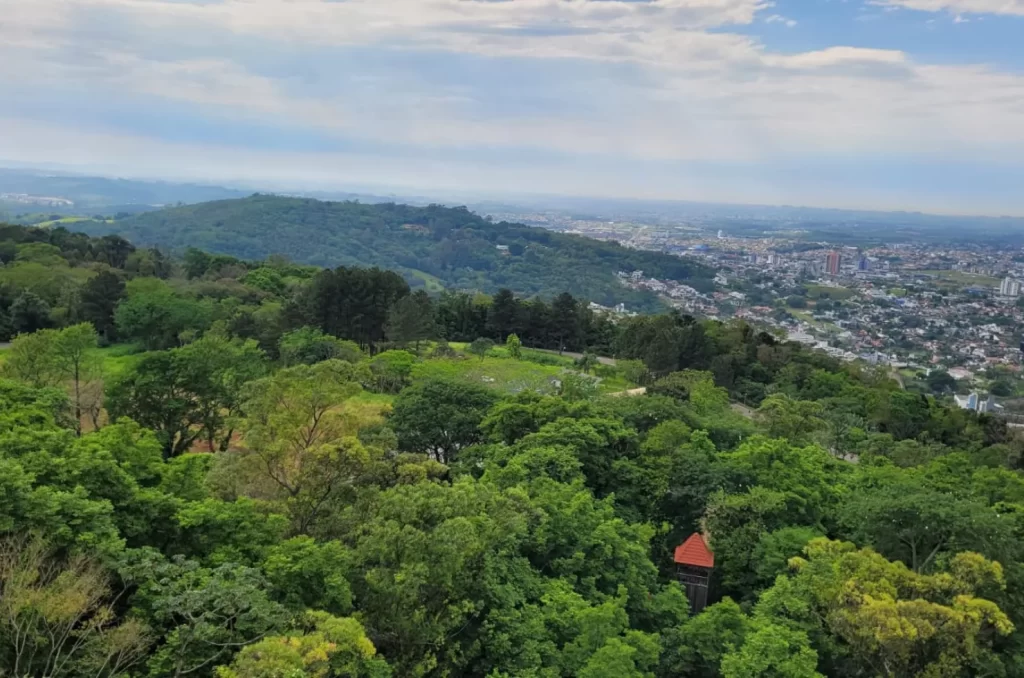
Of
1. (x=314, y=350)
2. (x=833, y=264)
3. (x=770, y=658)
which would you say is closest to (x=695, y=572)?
(x=770, y=658)

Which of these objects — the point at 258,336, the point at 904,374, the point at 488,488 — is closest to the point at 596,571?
the point at 488,488

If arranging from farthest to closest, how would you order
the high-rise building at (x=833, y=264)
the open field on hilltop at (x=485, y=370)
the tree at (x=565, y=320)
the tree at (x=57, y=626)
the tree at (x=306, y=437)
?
the high-rise building at (x=833, y=264)
the tree at (x=565, y=320)
the open field on hilltop at (x=485, y=370)
the tree at (x=306, y=437)
the tree at (x=57, y=626)

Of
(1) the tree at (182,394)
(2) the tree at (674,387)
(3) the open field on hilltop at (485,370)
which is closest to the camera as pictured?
(1) the tree at (182,394)

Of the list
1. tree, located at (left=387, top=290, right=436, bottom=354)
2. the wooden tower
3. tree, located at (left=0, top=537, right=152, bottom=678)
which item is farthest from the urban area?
tree, located at (left=0, top=537, right=152, bottom=678)

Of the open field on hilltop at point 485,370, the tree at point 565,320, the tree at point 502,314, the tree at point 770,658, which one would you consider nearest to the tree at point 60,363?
the open field on hilltop at point 485,370

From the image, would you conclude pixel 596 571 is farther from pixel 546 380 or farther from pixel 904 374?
pixel 904 374

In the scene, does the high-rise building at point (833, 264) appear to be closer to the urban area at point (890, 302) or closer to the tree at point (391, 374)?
the urban area at point (890, 302)

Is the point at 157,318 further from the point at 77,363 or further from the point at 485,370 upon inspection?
the point at 485,370
